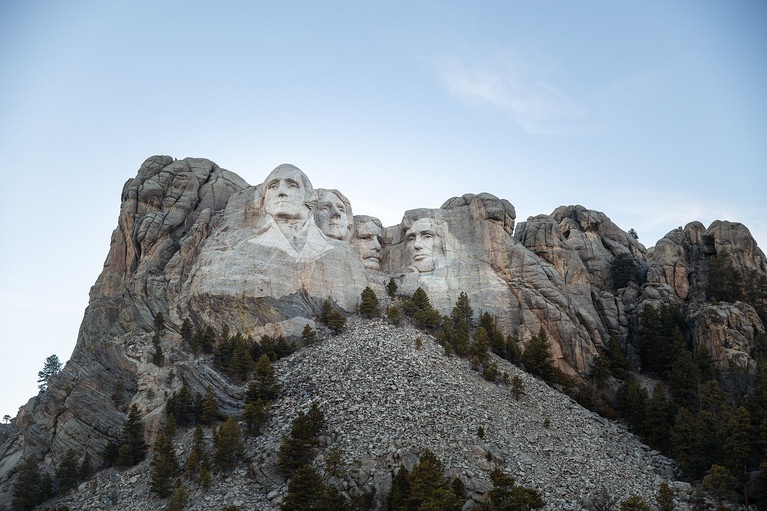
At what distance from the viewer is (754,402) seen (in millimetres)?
61500

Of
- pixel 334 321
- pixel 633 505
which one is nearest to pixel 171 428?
pixel 334 321

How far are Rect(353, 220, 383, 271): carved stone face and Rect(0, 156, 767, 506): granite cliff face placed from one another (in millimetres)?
145

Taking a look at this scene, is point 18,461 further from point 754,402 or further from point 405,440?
point 754,402

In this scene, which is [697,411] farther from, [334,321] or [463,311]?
[334,321]

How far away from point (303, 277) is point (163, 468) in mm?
23591

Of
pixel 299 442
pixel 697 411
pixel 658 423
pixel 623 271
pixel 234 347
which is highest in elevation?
pixel 623 271

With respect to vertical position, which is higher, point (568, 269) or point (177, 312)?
point (568, 269)

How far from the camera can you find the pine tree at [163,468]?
55.1m

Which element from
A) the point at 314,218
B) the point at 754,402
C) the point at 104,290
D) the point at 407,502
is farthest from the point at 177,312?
the point at 754,402

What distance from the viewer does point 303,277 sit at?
74.3 metres

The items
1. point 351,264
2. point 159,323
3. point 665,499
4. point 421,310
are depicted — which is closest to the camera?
point 665,499

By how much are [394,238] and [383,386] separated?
27.2 m

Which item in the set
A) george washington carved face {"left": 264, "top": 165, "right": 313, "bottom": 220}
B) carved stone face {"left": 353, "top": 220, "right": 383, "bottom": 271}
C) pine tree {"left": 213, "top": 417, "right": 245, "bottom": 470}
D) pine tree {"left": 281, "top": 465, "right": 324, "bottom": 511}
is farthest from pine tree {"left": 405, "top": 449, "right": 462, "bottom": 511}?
carved stone face {"left": 353, "top": 220, "right": 383, "bottom": 271}

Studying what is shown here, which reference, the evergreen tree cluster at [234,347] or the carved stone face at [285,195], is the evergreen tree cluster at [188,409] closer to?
the evergreen tree cluster at [234,347]
